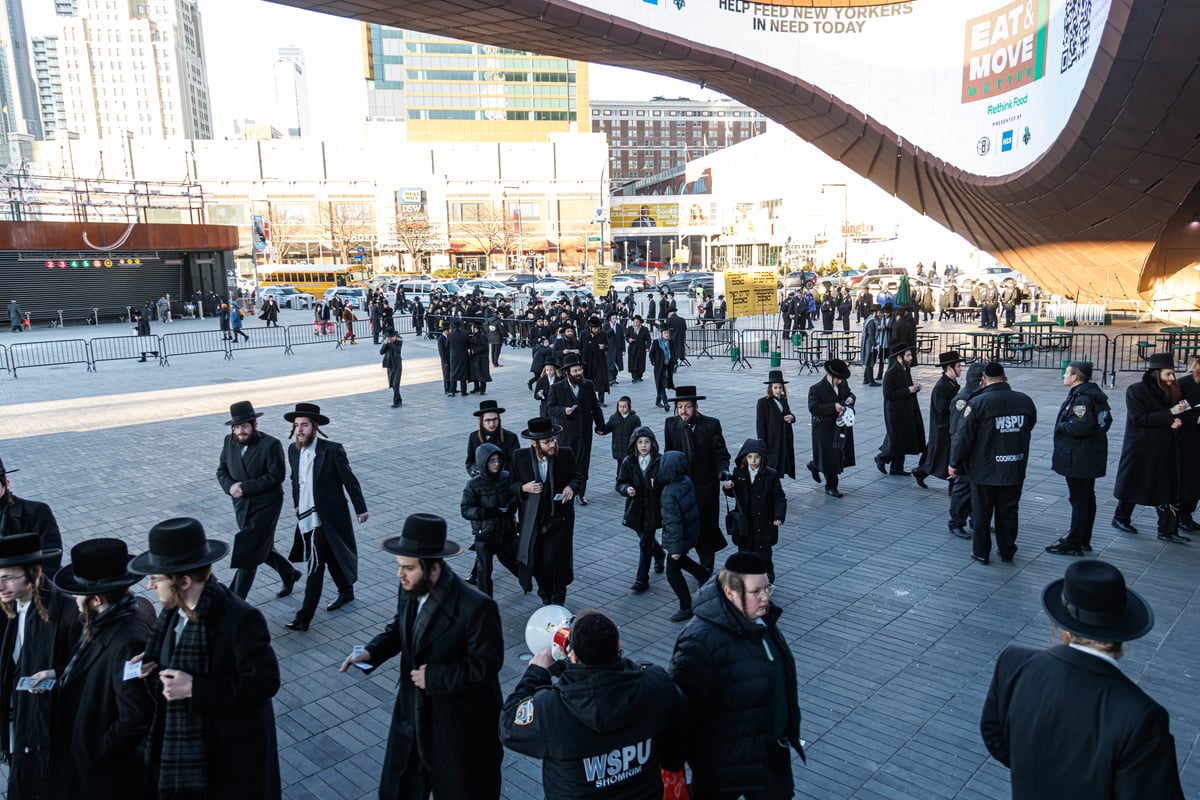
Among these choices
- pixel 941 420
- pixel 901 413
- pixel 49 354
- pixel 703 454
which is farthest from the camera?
pixel 49 354

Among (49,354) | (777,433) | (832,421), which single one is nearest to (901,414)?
(832,421)

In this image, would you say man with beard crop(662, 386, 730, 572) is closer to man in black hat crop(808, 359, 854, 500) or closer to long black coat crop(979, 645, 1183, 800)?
man in black hat crop(808, 359, 854, 500)

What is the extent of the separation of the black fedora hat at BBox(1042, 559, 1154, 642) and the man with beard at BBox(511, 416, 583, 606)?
426cm

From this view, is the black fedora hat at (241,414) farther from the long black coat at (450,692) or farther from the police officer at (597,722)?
the police officer at (597,722)

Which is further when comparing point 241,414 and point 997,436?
point 997,436

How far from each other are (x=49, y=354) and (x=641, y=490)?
27785mm

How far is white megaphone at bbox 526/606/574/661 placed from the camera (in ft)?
11.0

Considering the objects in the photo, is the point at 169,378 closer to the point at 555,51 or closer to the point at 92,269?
the point at 555,51

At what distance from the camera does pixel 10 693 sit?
13.0 feet

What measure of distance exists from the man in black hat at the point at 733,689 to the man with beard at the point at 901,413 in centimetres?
765

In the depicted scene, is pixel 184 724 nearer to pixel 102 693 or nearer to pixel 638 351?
pixel 102 693

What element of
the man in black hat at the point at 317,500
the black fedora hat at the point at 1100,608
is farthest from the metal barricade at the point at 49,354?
the black fedora hat at the point at 1100,608

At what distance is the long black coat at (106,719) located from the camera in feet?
11.5

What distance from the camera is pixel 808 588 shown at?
751cm
